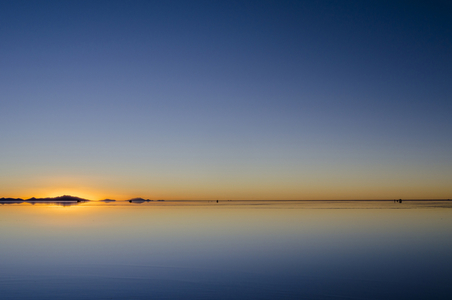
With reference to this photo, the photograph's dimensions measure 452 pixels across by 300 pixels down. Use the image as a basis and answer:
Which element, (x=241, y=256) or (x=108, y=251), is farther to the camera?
(x=108, y=251)

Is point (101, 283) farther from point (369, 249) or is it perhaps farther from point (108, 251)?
point (369, 249)

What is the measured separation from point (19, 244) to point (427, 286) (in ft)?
72.0

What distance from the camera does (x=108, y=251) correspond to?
19.8 metres

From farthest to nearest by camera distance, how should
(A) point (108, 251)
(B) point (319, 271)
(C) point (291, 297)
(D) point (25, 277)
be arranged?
1. (A) point (108, 251)
2. (B) point (319, 271)
3. (D) point (25, 277)
4. (C) point (291, 297)

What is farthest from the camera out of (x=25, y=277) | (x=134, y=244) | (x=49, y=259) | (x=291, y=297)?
(x=134, y=244)

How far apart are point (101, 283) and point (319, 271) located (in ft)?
27.8

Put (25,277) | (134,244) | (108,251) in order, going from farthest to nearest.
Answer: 1. (134,244)
2. (108,251)
3. (25,277)

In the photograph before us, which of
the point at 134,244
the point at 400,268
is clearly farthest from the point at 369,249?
the point at 134,244

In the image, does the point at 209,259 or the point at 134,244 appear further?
the point at 134,244

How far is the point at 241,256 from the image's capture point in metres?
18.5

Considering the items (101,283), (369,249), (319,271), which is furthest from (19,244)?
(369,249)

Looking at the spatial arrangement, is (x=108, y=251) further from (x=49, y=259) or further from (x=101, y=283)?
(x=101, y=283)

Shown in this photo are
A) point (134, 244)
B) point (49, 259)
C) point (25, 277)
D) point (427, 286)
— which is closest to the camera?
point (427, 286)

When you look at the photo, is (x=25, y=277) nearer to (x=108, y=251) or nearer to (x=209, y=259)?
(x=108, y=251)
